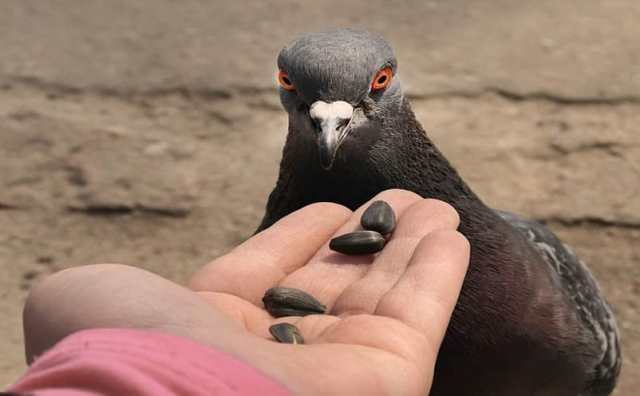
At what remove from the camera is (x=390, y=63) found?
3.78 m

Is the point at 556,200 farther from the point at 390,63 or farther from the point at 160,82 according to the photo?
the point at 160,82

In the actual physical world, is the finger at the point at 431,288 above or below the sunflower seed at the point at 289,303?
above

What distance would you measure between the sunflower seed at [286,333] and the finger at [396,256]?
23 cm

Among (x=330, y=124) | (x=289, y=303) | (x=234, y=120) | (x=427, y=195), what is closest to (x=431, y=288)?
(x=289, y=303)

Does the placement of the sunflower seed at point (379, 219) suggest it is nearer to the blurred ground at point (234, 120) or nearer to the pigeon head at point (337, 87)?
the pigeon head at point (337, 87)

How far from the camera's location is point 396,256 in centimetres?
306

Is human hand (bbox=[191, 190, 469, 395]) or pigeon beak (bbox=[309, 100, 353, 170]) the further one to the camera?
pigeon beak (bbox=[309, 100, 353, 170])

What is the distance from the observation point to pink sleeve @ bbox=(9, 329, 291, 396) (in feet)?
5.87

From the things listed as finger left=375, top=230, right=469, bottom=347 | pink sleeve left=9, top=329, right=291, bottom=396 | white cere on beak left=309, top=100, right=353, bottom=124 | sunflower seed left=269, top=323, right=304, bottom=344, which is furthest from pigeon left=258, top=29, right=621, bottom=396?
pink sleeve left=9, top=329, right=291, bottom=396

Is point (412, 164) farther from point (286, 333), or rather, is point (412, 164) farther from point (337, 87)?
point (286, 333)

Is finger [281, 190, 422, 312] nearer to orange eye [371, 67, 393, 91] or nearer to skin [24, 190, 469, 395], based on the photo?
skin [24, 190, 469, 395]

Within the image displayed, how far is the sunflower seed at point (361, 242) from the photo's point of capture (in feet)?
10.4

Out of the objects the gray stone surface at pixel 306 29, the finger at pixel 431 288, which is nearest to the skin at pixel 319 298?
the finger at pixel 431 288

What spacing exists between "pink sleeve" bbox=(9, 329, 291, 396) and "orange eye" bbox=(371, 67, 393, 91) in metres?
1.87
